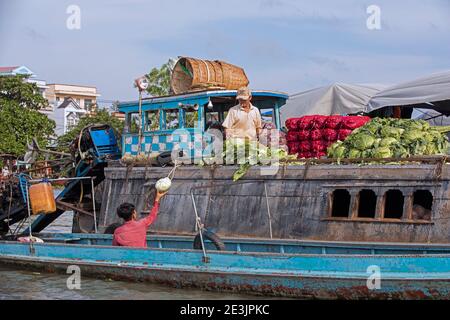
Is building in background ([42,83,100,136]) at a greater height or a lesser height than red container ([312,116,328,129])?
greater

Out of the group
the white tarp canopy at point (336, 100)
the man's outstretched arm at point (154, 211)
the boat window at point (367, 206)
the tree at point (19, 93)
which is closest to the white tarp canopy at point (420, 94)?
the white tarp canopy at point (336, 100)

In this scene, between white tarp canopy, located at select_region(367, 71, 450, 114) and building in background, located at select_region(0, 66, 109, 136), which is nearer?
white tarp canopy, located at select_region(367, 71, 450, 114)

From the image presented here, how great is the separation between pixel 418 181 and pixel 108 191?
588 centimetres

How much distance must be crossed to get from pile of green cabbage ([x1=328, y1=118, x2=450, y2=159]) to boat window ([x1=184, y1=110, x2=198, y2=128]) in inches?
103

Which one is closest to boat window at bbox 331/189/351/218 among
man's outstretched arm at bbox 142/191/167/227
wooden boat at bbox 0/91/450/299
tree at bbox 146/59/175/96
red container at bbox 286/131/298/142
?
wooden boat at bbox 0/91/450/299

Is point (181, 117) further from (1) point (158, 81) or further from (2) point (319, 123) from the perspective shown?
(1) point (158, 81)

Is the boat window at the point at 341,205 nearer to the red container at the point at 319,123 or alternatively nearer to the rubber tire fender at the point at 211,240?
the rubber tire fender at the point at 211,240

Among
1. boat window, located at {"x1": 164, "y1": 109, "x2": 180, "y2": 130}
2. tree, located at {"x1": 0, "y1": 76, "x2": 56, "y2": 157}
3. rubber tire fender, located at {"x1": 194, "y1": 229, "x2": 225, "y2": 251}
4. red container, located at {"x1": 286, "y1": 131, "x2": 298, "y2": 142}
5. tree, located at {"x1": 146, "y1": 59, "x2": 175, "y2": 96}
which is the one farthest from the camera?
tree, located at {"x1": 0, "y1": 76, "x2": 56, "y2": 157}

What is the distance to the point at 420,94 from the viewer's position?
54.3 ft

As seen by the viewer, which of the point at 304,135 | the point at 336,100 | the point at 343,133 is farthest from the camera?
the point at 336,100

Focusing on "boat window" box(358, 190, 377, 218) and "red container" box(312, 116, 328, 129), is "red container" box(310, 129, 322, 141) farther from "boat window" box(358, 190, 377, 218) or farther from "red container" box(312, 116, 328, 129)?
"boat window" box(358, 190, 377, 218)

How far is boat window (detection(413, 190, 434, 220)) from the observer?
1024 centimetres

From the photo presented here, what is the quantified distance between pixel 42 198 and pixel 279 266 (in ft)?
17.3

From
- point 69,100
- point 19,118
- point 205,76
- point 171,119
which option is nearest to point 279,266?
point 171,119
